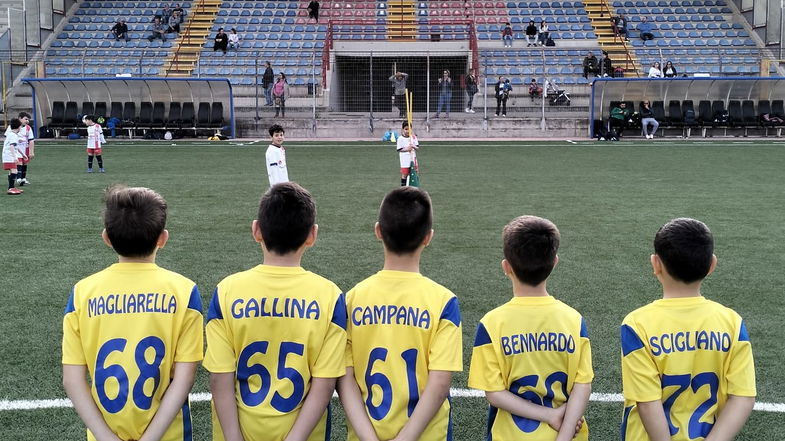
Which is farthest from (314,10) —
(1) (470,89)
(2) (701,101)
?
(2) (701,101)

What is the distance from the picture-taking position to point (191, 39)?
36.4 meters

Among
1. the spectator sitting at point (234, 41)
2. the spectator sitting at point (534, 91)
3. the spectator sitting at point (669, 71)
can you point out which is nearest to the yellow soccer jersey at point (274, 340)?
the spectator sitting at point (534, 91)

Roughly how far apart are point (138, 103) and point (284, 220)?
2956cm

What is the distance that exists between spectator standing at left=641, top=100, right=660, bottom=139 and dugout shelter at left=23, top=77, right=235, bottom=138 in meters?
15.0

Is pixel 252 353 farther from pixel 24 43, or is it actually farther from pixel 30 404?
pixel 24 43

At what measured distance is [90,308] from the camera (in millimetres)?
2883

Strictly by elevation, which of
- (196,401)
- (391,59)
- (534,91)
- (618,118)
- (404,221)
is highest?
(391,59)

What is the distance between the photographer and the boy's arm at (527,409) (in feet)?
9.35

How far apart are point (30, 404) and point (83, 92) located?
93.3 ft

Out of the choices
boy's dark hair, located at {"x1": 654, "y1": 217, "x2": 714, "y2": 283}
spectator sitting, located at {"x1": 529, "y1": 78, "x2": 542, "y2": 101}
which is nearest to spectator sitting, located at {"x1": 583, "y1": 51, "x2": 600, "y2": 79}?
spectator sitting, located at {"x1": 529, "y1": 78, "x2": 542, "y2": 101}

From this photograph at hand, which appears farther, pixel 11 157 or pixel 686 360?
pixel 11 157

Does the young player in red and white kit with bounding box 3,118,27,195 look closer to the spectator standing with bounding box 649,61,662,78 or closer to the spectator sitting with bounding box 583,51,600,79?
the spectator sitting with bounding box 583,51,600,79

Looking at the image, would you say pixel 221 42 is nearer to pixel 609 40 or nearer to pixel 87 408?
pixel 609 40

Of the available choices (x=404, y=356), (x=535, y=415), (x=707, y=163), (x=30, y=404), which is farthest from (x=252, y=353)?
(x=707, y=163)
